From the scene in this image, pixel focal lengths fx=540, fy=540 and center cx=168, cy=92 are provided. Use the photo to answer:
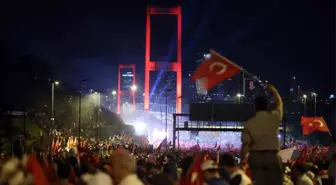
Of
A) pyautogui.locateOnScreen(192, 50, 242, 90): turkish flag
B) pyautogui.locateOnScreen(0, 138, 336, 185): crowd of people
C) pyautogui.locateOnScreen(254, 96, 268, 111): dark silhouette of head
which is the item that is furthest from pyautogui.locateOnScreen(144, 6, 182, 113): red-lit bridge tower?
pyautogui.locateOnScreen(254, 96, 268, 111): dark silhouette of head

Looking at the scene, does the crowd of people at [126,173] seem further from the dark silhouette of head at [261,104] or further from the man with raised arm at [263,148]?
the dark silhouette of head at [261,104]

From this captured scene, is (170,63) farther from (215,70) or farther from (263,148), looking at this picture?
(263,148)

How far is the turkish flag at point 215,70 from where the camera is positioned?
6.60 m

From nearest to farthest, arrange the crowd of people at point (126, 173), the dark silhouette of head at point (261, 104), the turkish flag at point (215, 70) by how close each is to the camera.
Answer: the crowd of people at point (126, 173), the dark silhouette of head at point (261, 104), the turkish flag at point (215, 70)

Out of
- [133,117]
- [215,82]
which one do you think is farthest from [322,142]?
[133,117]

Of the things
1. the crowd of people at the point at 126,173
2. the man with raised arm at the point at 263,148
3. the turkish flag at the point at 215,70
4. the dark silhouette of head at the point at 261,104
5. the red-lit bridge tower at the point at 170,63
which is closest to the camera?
the crowd of people at the point at 126,173

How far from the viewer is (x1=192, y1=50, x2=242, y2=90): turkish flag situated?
21.7 feet

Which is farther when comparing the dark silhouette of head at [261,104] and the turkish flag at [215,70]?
the turkish flag at [215,70]

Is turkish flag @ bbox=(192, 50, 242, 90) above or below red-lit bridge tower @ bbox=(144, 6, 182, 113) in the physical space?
below

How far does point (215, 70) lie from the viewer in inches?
264

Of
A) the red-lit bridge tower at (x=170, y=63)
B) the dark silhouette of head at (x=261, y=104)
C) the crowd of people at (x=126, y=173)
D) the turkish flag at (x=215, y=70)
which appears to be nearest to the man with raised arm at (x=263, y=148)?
the dark silhouette of head at (x=261, y=104)

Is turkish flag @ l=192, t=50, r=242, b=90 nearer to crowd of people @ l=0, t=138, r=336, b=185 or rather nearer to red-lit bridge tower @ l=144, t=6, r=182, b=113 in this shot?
crowd of people @ l=0, t=138, r=336, b=185

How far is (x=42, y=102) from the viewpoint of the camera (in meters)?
51.7

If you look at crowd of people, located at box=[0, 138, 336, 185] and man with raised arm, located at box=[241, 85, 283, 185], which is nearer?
crowd of people, located at box=[0, 138, 336, 185]
